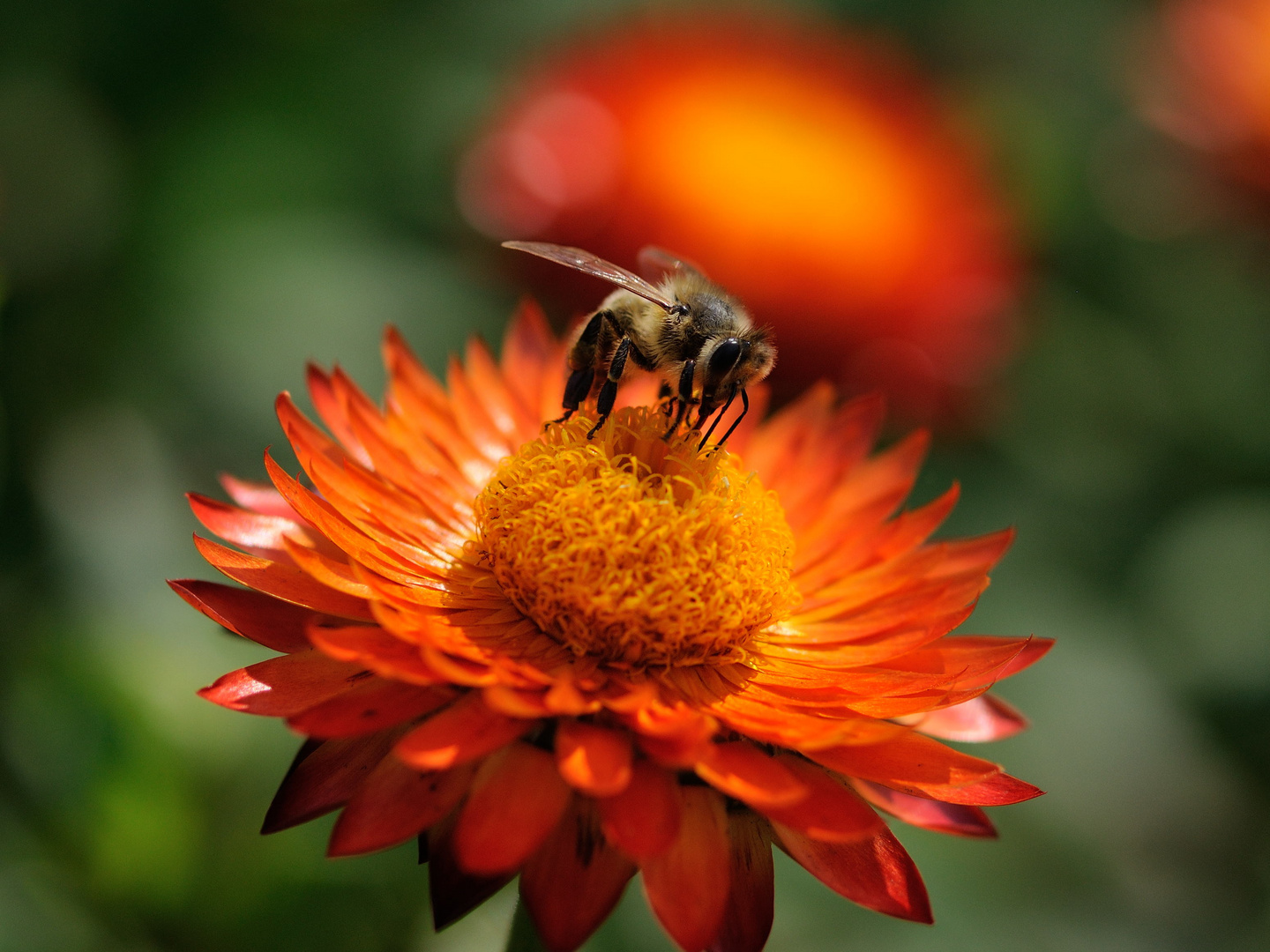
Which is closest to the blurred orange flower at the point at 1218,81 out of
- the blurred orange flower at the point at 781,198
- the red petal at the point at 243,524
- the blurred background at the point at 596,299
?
the blurred background at the point at 596,299

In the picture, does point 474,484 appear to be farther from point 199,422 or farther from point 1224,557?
point 1224,557

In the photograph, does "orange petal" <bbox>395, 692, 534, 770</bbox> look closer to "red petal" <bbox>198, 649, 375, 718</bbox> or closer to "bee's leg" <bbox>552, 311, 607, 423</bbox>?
"red petal" <bbox>198, 649, 375, 718</bbox>

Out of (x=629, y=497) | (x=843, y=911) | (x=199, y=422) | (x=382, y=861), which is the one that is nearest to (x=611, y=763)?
(x=629, y=497)

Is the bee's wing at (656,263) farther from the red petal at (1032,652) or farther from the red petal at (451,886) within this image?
the red petal at (451,886)

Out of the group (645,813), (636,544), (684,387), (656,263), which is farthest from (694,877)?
(656,263)

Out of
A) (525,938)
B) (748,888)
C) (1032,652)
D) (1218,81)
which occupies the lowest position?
(525,938)

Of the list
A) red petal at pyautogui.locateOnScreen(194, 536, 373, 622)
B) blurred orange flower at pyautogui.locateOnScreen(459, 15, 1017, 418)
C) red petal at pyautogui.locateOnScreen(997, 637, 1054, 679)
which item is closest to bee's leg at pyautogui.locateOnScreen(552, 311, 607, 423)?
red petal at pyautogui.locateOnScreen(194, 536, 373, 622)

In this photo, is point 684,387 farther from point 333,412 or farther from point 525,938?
point 525,938
